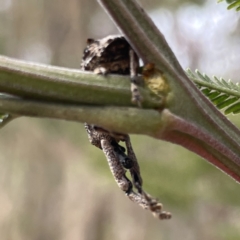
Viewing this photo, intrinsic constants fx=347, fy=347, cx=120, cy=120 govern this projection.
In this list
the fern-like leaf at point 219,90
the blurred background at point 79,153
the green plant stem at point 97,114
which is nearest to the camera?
the green plant stem at point 97,114

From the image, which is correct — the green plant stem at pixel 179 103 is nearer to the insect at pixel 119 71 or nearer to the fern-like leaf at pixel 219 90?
the insect at pixel 119 71

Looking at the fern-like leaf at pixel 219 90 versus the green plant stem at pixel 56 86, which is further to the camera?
the fern-like leaf at pixel 219 90

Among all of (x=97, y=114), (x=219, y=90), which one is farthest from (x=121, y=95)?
(x=219, y=90)

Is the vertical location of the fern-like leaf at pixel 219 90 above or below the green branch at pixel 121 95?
above

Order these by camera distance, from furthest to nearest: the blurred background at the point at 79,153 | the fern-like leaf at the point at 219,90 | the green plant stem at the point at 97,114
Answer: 1. the blurred background at the point at 79,153
2. the fern-like leaf at the point at 219,90
3. the green plant stem at the point at 97,114

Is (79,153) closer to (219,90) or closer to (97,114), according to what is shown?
(219,90)

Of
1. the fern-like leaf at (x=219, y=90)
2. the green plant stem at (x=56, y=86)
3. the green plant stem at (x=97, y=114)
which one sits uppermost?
the fern-like leaf at (x=219, y=90)

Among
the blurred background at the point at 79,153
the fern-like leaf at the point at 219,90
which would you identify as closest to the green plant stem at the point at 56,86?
the fern-like leaf at the point at 219,90
